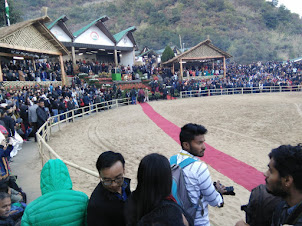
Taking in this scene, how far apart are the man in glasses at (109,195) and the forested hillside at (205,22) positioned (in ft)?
202

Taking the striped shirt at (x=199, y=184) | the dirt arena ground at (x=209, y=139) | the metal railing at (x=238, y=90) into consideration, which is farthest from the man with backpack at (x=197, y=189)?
the metal railing at (x=238, y=90)

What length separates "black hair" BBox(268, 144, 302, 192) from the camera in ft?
5.56

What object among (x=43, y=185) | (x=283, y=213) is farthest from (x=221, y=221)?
(x=43, y=185)

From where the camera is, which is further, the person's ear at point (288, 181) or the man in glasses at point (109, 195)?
the man in glasses at point (109, 195)

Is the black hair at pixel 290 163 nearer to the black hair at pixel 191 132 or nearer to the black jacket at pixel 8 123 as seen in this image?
the black hair at pixel 191 132

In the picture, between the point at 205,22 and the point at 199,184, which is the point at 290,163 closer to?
the point at 199,184

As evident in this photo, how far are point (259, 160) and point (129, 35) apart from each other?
29.4 meters

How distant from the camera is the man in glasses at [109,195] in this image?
1886 millimetres

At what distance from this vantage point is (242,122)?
11.9m

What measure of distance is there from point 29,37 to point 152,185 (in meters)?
17.7

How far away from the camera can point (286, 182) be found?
1.74 meters

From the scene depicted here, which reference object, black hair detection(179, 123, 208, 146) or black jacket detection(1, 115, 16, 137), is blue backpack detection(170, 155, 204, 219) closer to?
black hair detection(179, 123, 208, 146)

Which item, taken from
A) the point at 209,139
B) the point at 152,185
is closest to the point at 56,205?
the point at 152,185

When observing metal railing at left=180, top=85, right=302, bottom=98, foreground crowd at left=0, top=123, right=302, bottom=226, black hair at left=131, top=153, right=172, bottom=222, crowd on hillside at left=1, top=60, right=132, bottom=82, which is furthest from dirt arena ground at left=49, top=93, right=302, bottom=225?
metal railing at left=180, top=85, right=302, bottom=98
